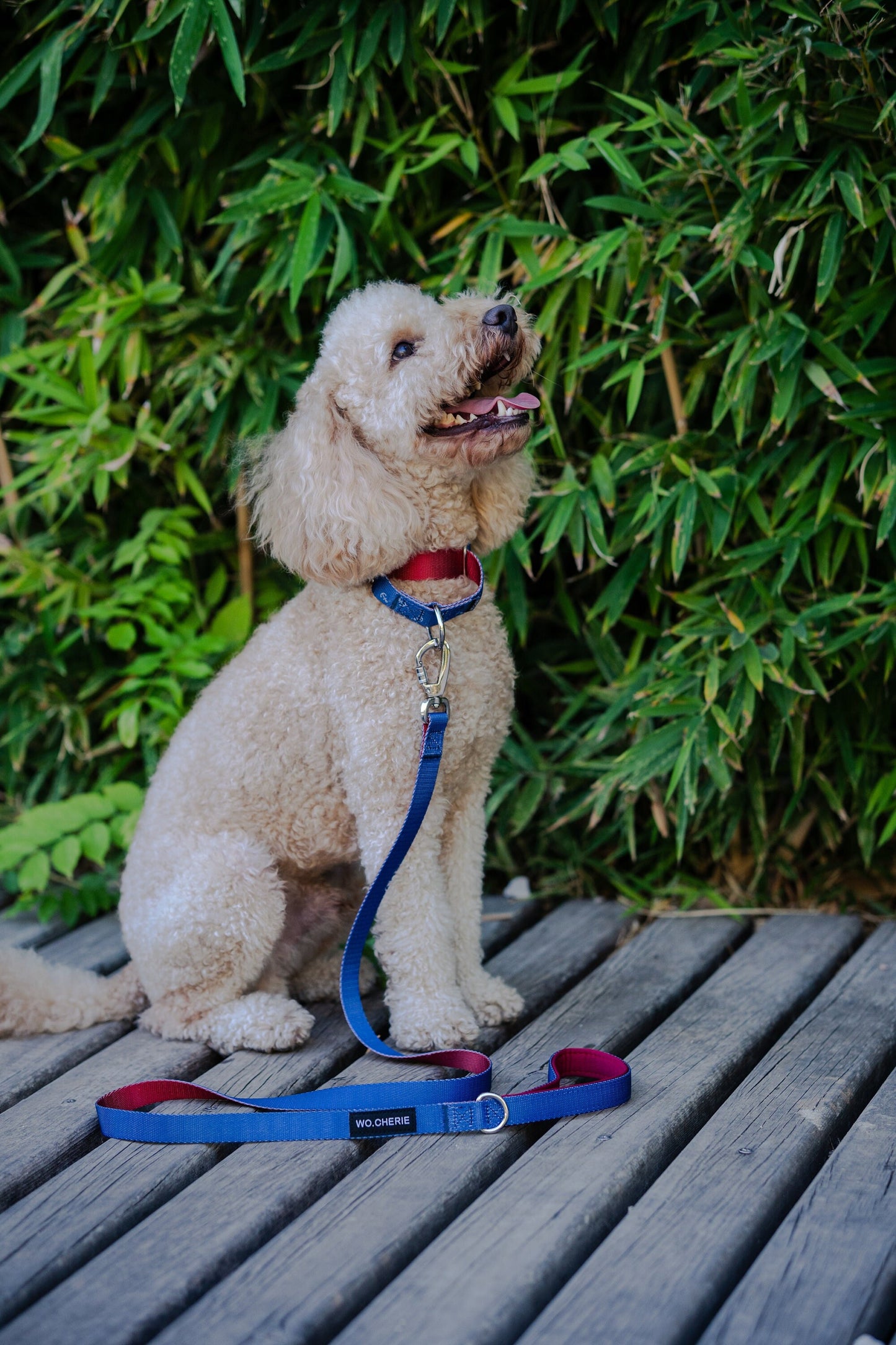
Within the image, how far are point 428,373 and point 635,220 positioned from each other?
33.8 inches

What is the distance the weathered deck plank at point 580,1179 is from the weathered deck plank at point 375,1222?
31 mm

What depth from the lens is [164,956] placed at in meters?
2.02

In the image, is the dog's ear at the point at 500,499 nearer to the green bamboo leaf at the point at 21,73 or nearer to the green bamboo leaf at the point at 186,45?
the green bamboo leaf at the point at 186,45

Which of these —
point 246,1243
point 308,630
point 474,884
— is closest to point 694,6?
point 308,630

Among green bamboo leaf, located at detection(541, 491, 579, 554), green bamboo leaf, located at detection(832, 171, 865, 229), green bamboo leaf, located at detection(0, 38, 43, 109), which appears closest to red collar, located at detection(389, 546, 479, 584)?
green bamboo leaf, located at detection(541, 491, 579, 554)

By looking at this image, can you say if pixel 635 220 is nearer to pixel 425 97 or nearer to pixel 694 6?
pixel 694 6

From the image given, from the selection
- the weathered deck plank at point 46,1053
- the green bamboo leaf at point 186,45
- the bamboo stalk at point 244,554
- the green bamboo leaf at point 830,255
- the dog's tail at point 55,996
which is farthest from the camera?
the bamboo stalk at point 244,554

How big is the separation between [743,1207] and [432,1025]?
0.60 metres

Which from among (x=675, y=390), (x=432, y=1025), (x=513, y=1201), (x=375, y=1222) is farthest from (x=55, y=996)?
(x=675, y=390)

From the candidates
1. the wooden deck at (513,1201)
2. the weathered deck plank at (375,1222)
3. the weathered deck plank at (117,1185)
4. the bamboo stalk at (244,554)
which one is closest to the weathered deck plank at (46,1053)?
the wooden deck at (513,1201)

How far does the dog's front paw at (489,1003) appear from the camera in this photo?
2117 millimetres

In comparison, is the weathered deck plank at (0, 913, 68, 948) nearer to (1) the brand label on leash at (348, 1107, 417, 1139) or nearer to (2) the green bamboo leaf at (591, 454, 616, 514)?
(1) the brand label on leash at (348, 1107, 417, 1139)

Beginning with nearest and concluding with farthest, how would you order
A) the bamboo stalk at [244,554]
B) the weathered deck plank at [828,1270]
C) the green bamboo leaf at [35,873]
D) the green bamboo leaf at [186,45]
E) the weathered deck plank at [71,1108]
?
the weathered deck plank at [828,1270] < the weathered deck plank at [71,1108] < the green bamboo leaf at [186,45] < the green bamboo leaf at [35,873] < the bamboo stalk at [244,554]

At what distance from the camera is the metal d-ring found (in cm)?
172
